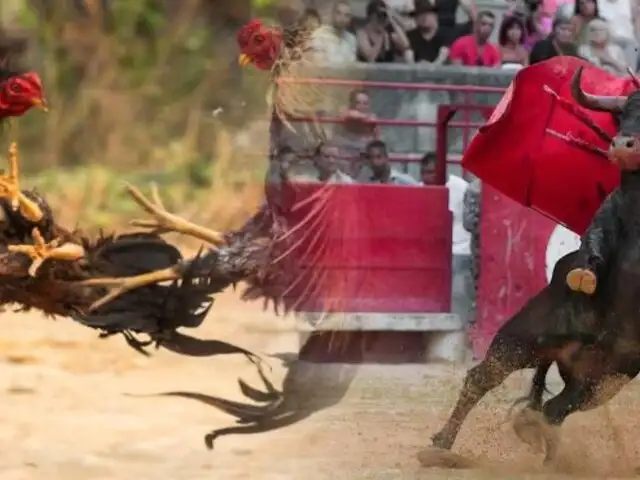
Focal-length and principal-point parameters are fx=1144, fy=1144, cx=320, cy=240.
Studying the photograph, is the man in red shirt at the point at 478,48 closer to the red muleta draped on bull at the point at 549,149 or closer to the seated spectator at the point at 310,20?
the red muleta draped on bull at the point at 549,149

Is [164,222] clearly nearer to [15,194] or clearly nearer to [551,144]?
[15,194]

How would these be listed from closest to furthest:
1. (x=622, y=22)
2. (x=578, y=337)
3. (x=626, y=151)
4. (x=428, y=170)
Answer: (x=626, y=151)
(x=578, y=337)
(x=428, y=170)
(x=622, y=22)

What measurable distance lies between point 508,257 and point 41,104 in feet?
2.88

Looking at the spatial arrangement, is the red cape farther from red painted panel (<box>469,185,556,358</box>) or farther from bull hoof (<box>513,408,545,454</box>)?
bull hoof (<box>513,408,545,454</box>)

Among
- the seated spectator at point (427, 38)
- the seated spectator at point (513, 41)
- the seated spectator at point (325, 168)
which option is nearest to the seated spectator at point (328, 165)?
the seated spectator at point (325, 168)

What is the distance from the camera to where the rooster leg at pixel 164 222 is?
74.7 inches

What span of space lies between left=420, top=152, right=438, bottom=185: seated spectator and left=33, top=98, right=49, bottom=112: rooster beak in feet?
2.10

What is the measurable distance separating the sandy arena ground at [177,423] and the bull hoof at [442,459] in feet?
0.04

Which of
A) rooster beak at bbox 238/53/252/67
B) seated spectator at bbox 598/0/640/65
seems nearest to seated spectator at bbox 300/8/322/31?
rooster beak at bbox 238/53/252/67

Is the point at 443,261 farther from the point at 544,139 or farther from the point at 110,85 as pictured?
the point at 110,85

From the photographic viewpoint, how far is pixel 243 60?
1889mm

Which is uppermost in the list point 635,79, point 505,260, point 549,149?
point 635,79

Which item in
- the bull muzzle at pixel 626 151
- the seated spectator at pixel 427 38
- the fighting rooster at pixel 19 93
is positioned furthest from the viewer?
the seated spectator at pixel 427 38

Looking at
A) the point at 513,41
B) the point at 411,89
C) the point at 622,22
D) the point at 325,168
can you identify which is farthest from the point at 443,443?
the point at 622,22
